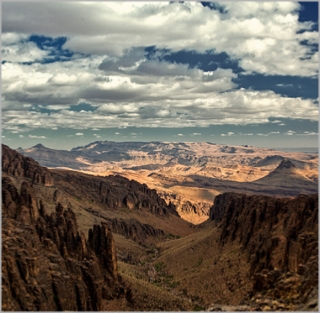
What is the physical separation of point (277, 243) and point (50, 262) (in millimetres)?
50137

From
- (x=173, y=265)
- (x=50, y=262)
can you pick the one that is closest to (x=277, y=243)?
(x=50, y=262)

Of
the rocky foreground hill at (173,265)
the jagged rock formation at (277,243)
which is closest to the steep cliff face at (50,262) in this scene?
the rocky foreground hill at (173,265)

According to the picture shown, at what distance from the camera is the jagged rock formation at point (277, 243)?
207ft

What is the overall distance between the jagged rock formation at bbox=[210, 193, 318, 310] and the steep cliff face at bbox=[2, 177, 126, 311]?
3016 centimetres

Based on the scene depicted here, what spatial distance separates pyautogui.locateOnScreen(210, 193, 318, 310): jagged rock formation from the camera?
6303cm

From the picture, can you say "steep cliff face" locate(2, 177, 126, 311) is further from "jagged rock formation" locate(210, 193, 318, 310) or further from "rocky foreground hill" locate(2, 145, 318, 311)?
"jagged rock formation" locate(210, 193, 318, 310)

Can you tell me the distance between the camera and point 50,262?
82312mm

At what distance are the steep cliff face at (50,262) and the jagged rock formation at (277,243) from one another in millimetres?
30162

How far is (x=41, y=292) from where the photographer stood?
240ft

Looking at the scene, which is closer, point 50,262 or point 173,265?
point 50,262

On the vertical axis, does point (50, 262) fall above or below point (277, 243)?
below

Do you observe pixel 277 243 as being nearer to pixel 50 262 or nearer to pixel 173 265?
pixel 50 262

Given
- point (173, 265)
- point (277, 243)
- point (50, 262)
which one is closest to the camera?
point (50, 262)

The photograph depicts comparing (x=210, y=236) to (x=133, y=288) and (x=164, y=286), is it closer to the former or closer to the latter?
(x=164, y=286)
